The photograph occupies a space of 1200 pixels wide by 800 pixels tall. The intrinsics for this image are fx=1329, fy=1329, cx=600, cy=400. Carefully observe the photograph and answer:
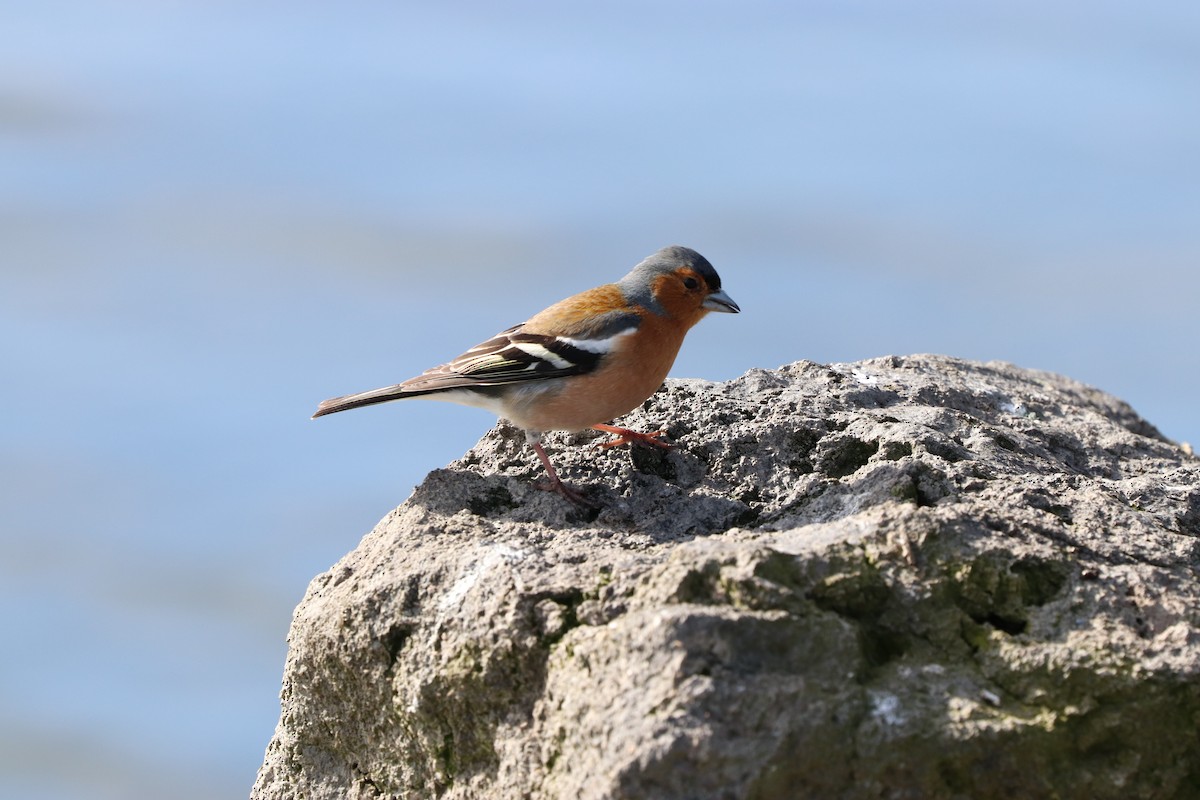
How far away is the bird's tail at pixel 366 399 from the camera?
586 cm

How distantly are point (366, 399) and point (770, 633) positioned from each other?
3011 millimetres

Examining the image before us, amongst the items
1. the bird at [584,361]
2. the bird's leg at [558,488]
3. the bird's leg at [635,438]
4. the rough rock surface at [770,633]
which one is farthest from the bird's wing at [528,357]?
the rough rock surface at [770,633]

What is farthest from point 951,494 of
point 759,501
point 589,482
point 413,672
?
point 413,672

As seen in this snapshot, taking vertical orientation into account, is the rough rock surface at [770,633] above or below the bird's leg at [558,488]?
below

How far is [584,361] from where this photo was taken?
18.8ft

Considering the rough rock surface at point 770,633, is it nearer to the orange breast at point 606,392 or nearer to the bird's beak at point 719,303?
the orange breast at point 606,392

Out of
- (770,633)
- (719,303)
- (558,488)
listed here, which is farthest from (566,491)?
(719,303)

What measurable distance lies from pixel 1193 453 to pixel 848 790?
441 centimetres

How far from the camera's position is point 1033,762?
10.8ft

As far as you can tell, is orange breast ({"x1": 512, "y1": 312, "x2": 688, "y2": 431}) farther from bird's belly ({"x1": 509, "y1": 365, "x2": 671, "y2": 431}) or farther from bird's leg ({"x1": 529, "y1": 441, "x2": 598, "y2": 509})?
bird's leg ({"x1": 529, "y1": 441, "x2": 598, "y2": 509})

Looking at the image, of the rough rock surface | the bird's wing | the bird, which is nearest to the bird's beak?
the bird

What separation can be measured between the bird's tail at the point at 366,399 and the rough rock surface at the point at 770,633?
0.93 metres

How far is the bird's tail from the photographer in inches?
231

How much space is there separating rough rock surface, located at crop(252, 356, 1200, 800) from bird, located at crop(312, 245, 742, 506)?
0.49 metres
